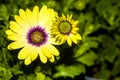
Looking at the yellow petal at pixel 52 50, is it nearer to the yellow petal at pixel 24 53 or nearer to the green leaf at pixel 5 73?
the yellow petal at pixel 24 53

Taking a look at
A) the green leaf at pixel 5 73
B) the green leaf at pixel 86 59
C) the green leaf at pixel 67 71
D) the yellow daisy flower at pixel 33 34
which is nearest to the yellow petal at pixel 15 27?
the yellow daisy flower at pixel 33 34

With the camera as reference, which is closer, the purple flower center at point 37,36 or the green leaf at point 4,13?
the purple flower center at point 37,36

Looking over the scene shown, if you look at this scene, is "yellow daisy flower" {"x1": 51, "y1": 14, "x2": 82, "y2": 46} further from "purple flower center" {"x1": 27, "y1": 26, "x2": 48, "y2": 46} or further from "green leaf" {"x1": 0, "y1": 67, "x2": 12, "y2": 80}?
"green leaf" {"x1": 0, "y1": 67, "x2": 12, "y2": 80}

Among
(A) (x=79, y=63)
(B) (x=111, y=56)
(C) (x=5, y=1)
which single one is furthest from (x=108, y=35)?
(C) (x=5, y=1)

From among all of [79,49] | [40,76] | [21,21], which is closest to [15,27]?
[21,21]

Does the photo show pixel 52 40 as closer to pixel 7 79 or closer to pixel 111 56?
pixel 7 79

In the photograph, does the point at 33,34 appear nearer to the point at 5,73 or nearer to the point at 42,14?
the point at 42,14
